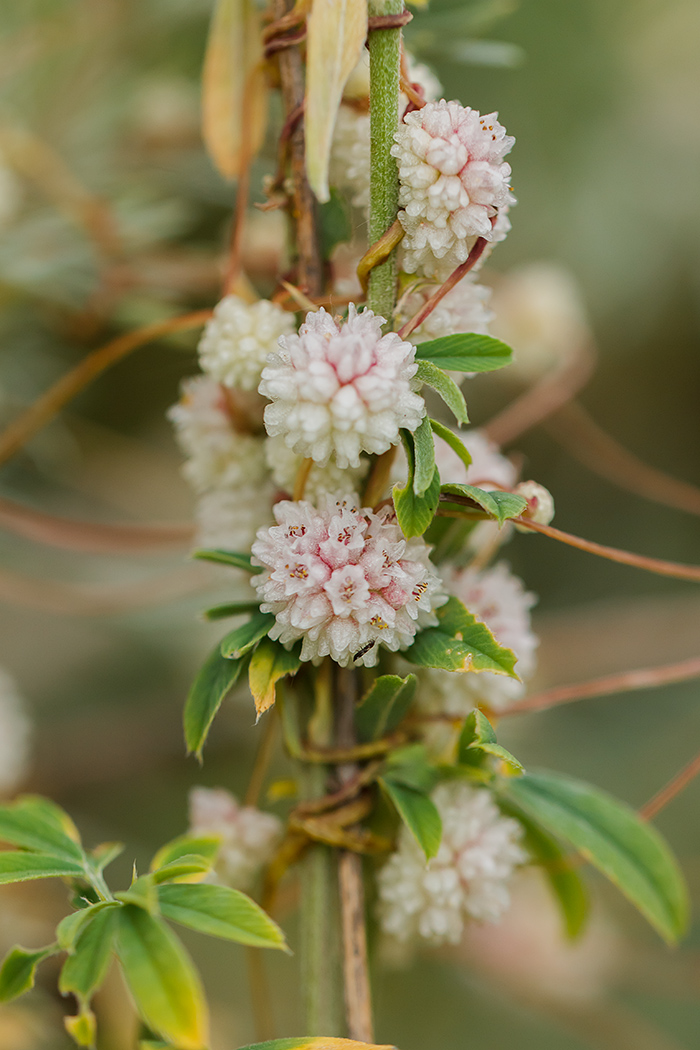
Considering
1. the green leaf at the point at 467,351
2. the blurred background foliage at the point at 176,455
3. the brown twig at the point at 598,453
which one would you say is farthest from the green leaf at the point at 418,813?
the brown twig at the point at 598,453

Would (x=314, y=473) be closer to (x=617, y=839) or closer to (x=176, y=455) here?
(x=617, y=839)

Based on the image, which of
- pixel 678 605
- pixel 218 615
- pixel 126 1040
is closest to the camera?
pixel 218 615

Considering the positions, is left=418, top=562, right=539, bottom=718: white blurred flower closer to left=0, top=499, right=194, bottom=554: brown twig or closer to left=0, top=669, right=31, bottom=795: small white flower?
left=0, top=499, right=194, bottom=554: brown twig

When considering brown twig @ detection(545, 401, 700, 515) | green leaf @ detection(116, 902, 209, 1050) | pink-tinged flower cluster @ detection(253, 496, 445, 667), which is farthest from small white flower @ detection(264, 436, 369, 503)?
brown twig @ detection(545, 401, 700, 515)

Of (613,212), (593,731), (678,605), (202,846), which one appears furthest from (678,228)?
(202,846)

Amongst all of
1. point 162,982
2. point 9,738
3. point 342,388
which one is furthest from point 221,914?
point 9,738

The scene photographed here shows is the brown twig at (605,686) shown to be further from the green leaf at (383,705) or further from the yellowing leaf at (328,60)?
the yellowing leaf at (328,60)

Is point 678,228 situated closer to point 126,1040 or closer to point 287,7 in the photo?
point 287,7
